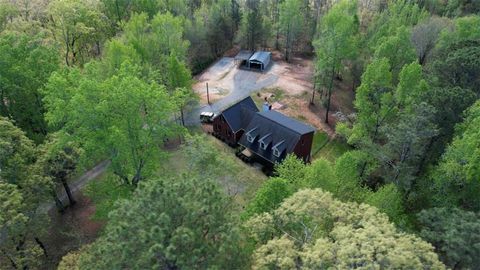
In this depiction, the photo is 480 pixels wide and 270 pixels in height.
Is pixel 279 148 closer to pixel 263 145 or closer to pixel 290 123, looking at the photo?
pixel 263 145

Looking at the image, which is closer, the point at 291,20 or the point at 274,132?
the point at 274,132

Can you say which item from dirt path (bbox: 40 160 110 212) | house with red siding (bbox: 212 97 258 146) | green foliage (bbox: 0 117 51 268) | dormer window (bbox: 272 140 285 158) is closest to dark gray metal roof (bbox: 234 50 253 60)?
house with red siding (bbox: 212 97 258 146)

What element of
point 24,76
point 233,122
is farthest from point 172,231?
point 233,122

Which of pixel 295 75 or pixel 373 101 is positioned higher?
pixel 373 101

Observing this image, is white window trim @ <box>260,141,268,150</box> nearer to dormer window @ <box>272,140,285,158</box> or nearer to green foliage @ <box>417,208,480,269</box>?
dormer window @ <box>272,140,285,158</box>

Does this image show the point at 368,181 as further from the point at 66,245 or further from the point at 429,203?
the point at 66,245

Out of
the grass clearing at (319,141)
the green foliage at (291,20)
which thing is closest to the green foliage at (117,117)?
the grass clearing at (319,141)
